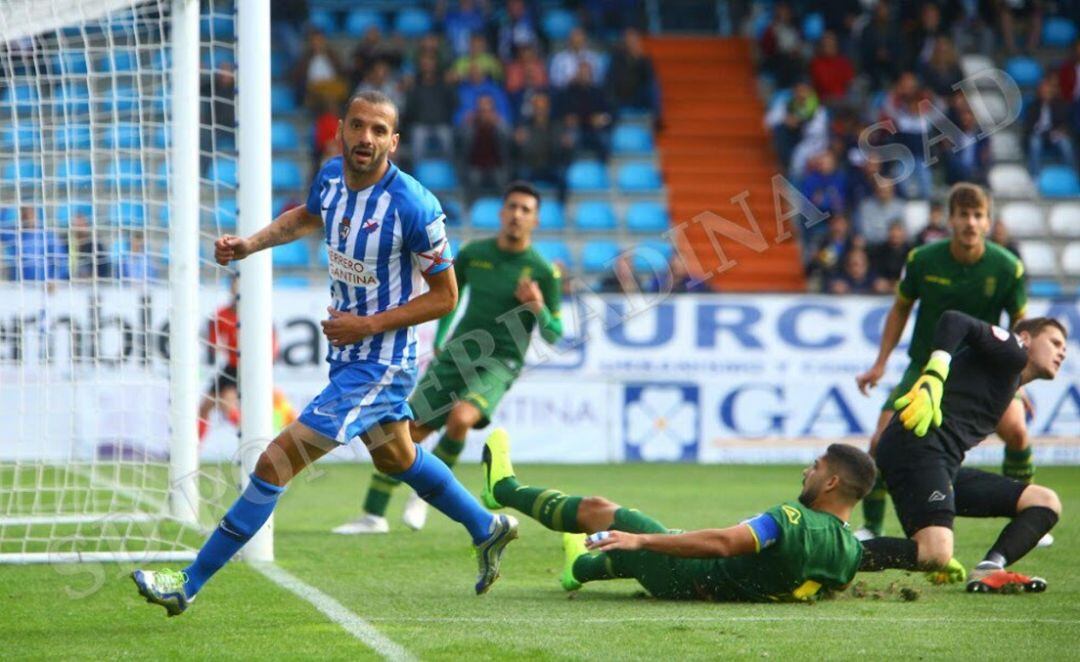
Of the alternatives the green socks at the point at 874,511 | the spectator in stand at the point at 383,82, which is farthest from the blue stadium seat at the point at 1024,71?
the green socks at the point at 874,511

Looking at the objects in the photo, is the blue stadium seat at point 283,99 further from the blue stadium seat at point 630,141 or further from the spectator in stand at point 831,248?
the spectator in stand at point 831,248

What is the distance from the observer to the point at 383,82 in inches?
834

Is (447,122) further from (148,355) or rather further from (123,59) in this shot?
(148,355)

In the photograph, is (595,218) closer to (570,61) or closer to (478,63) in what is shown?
(570,61)

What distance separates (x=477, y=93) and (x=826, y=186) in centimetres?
493

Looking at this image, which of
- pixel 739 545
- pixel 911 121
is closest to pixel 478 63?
pixel 911 121

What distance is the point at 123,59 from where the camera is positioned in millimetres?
11945

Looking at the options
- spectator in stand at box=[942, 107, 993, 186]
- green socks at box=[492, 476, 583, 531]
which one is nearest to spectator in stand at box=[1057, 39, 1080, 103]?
spectator in stand at box=[942, 107, 993, 186]

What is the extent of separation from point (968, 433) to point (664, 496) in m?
5.29

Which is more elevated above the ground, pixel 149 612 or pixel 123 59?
pixel 123 59

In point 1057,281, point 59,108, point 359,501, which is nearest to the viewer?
point 59,108

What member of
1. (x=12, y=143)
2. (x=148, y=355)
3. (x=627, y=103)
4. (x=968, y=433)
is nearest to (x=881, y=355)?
(x=968, y=433)

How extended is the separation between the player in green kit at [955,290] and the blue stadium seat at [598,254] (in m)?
10.5

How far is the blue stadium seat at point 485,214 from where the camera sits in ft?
67.6
